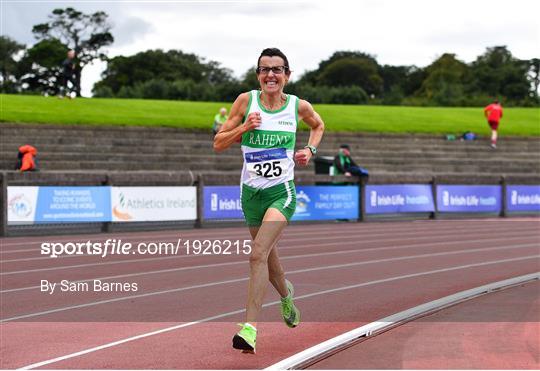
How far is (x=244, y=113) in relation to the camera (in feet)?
26.6

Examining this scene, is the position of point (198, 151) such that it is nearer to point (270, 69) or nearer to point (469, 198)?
point (469, 198)

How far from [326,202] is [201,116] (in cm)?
1752

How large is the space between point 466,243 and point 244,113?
44.5 feet

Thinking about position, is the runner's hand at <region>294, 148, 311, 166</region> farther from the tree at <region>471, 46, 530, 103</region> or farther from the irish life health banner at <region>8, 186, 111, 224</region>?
the tree at <region>471, 46, 530, 103</region>

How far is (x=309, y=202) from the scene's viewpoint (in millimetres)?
28688

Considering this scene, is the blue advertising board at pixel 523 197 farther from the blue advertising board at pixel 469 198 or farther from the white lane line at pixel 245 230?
the white lane line at pixel 245 230

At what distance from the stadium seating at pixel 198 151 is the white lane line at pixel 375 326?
20.5 metres

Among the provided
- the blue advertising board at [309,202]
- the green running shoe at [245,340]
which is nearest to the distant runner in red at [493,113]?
the blue advertising board at [309,202]

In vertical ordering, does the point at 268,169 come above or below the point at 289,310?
above

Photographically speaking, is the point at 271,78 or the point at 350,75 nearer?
the point at 271,78

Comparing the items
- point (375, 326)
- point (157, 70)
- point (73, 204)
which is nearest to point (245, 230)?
point (73, 204)

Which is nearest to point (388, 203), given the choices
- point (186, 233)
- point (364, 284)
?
point (186, 233)

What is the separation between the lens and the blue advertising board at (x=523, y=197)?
34.1 metres

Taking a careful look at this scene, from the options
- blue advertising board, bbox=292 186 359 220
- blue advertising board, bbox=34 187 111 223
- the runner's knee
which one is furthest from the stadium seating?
the runner's knee
